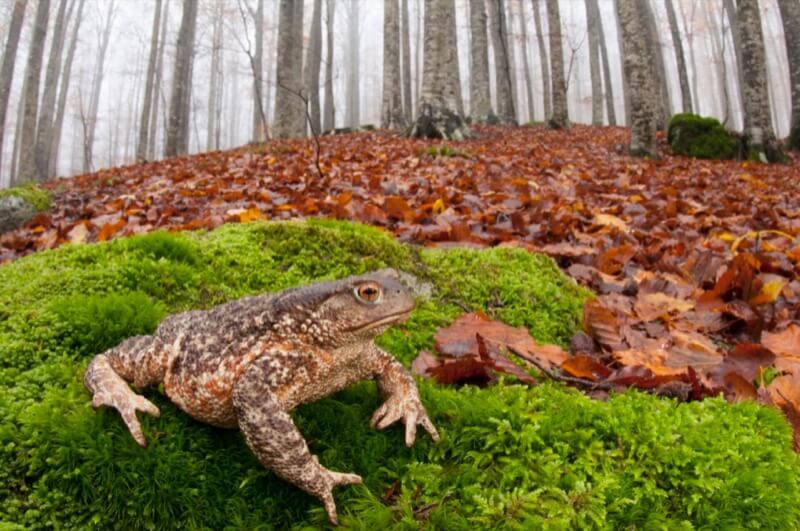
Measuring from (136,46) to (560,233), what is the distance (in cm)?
8785

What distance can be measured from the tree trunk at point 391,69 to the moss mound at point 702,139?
349 inches

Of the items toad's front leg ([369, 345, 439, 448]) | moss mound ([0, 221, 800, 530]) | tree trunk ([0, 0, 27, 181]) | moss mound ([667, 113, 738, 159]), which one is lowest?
moss mound ([0, 221, 800, 530])

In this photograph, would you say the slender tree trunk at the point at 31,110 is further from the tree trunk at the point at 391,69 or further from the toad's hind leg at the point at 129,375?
the toad's hind leg at the point at 129,375

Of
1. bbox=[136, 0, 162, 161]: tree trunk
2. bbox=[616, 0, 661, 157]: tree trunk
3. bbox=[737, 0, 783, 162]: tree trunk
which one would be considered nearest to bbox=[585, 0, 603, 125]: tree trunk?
bbox=[737, 0, 783, 162]: tree trunk

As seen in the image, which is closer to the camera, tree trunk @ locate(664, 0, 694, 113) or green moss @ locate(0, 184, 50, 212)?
green moss @ locate(0, 184, 50, 212)

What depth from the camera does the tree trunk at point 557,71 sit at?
58.9 ft

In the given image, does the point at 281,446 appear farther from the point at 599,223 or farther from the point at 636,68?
the point at 636,68

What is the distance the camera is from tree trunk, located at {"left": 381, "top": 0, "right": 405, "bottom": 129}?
1905 centimetres

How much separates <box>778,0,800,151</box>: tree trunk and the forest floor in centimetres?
499

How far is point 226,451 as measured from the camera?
2012 millimetres

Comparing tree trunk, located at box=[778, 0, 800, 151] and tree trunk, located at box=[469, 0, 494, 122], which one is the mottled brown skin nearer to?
tree trunk, located at box=[778, 0, 800, 151]

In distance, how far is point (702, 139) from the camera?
14.1 m

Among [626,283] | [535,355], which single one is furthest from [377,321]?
[626,283]

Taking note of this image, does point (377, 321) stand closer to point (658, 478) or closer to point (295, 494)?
point (295, 494)
